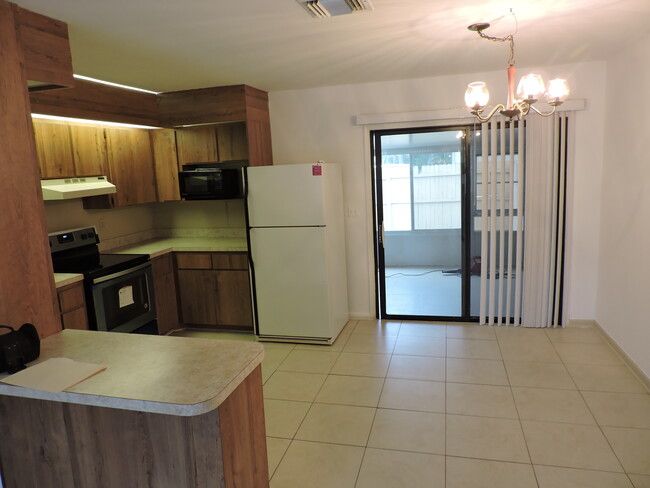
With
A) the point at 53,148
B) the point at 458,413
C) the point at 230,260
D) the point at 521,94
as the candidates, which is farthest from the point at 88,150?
the point at 458,413

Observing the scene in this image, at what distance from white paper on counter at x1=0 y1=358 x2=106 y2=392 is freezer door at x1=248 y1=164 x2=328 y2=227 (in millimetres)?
2479

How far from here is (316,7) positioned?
7.73 feet

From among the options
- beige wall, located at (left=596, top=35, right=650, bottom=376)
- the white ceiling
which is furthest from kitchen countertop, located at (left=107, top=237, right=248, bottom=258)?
beige wall, located at (left=596, top=35, right=650, bottom=376)

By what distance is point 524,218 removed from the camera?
4438 mm

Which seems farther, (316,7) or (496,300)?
(496,300)

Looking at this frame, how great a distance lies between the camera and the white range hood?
3640 millimetres

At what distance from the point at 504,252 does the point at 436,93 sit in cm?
166

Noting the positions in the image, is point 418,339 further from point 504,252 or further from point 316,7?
point 316,7

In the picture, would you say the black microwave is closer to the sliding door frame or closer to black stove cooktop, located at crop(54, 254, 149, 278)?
black stove cooktop, located at crop(54, 254, 149, 278)

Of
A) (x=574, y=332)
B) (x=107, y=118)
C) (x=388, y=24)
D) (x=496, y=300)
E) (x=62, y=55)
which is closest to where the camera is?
(x=62, y=55)

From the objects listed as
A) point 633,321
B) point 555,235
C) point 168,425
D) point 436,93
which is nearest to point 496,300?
point 555,235

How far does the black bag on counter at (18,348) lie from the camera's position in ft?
6.23

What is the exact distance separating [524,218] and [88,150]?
4.01 meters

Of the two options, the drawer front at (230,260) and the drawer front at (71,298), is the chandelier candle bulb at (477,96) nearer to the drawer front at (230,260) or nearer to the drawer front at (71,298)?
the drawer front at (230,260)
